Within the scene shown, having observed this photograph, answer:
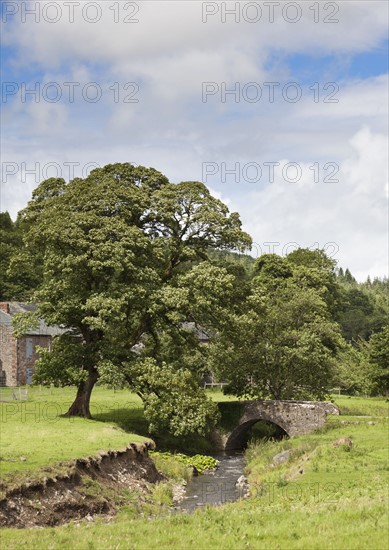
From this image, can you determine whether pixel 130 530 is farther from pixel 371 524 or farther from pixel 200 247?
pixel 200 247

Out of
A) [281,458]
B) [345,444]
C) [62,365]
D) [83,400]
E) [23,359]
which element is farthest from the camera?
[23,359]

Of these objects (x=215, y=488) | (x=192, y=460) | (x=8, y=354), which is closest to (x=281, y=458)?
(x=215, y=488)

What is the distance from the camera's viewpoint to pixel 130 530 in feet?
63.5

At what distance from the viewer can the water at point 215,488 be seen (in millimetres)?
33469

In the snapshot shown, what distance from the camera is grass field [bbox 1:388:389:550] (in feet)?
53.6

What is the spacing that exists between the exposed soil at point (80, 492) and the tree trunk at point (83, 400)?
10.7 m

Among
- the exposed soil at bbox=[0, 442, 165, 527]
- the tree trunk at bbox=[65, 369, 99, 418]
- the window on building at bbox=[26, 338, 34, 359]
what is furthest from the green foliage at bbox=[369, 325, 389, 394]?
the window on building at bbox=[26, 338, 34, 359]

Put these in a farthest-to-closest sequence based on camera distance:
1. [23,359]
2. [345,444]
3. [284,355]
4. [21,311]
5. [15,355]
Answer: [21,311], [23,359], [15,355], [284,355], [345,444]

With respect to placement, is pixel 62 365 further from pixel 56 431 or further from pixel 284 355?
pixel 284 355

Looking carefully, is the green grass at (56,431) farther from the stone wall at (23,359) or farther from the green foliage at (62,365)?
the stone wall at (23,359)

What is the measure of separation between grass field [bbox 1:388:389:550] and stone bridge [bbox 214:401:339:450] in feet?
8.23

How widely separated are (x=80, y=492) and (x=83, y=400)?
18.4 m

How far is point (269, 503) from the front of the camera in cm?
2450

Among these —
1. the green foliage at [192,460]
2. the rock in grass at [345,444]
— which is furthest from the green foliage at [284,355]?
the rock in grass at [345,444]
